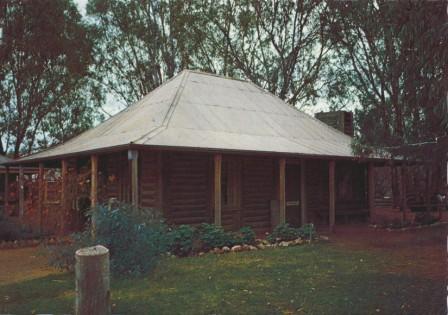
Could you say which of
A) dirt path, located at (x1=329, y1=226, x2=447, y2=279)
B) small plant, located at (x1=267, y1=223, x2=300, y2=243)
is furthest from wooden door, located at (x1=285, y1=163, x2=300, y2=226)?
small plant, located at (x1=267, y1=223, x2=300, y2=243)

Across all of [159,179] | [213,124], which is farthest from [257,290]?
[213,124]

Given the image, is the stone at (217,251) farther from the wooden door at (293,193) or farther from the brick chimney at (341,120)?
the brick chimney at (341,120)

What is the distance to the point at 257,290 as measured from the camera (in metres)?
6.88

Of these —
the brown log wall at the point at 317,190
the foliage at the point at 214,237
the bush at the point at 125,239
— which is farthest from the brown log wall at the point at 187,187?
the bush at the point at 125,239

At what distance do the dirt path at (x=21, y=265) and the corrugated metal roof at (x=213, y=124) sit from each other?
297cm

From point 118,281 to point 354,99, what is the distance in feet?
68.5

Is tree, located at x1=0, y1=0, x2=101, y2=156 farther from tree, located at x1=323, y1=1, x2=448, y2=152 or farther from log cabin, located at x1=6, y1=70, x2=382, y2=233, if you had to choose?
tree, located at x1=323, y1=1, x2=448, y2=152

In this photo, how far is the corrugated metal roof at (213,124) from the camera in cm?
1258

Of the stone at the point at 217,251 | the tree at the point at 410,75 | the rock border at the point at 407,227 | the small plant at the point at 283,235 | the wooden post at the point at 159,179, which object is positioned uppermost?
the tree at the point at 410,75

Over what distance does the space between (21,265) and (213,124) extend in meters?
6.72

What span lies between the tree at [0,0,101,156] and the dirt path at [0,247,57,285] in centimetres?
1673

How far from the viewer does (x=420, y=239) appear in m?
13.0

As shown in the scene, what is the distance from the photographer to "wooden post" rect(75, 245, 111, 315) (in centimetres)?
380

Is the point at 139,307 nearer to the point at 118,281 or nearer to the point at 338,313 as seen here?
the point at 118,281
